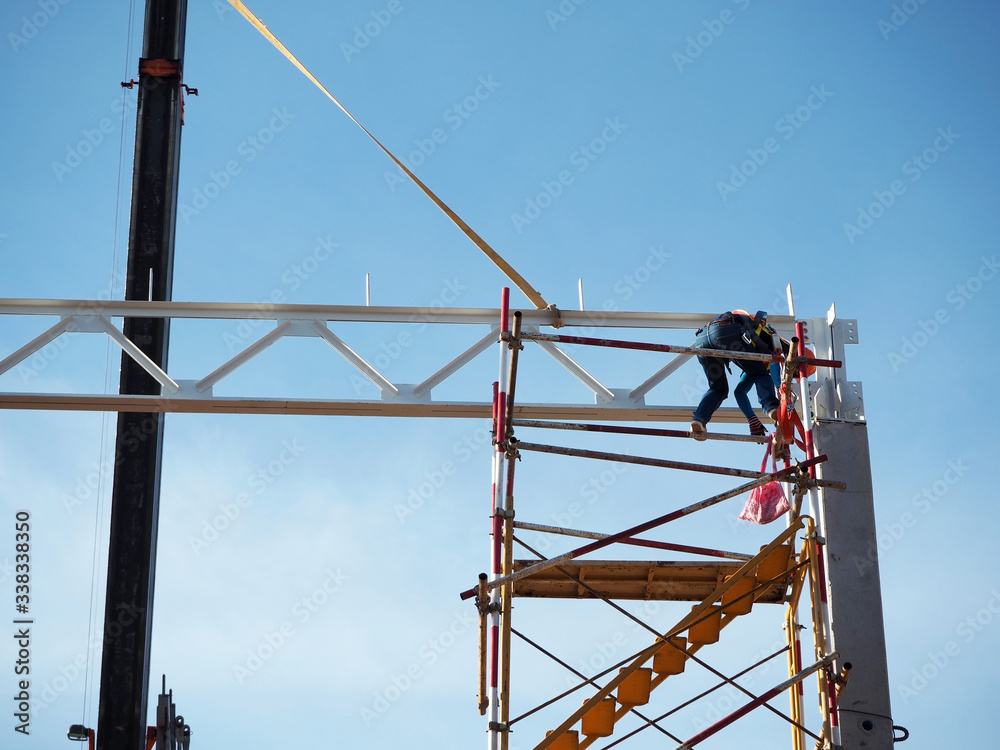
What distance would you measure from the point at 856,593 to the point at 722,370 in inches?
103

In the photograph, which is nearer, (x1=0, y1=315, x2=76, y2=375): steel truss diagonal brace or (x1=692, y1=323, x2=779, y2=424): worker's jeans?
(x1=692, y1=323, x2=779, y2=424): worker's jeans

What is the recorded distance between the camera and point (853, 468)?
30.0 feet

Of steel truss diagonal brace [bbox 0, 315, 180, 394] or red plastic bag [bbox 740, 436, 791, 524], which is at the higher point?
steel truss diagonal brace [bbox 0, 315, 180, 394]

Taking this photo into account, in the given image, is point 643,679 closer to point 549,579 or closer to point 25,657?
point 549,579

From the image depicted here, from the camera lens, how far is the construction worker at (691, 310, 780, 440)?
9.98 meters

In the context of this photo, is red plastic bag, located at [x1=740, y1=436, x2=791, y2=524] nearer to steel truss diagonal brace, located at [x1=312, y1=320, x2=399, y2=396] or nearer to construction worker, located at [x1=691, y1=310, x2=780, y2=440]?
construction worker, located at [x1=691, y1=310, x2=780, y2=440]

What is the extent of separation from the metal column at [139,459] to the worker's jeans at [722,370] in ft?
20.8

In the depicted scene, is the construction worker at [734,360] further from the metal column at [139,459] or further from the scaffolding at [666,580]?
the metal column at [139,459]

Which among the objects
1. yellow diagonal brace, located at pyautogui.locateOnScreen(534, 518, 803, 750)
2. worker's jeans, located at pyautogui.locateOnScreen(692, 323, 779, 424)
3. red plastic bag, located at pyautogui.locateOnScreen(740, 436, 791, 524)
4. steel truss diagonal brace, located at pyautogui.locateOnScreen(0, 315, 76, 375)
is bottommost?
yellow diagonal brace, located at pyautogui.locateOnScreen(534, 518, 803, 750)

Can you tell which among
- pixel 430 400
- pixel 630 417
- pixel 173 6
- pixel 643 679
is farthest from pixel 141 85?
pixel 643 679

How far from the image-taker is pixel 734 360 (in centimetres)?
1002

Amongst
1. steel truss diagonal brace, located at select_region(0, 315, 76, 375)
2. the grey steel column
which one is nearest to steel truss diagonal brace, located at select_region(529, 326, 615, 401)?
the grey steel column

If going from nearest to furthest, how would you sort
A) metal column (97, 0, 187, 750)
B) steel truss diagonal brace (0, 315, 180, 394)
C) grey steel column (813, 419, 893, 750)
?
grey steel column (813, 419, 893, 750) < steel truss diagonal brace (0, 315, 180, 394) < metal column (97, 0, 187, 750)

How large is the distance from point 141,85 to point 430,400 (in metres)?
7.43
